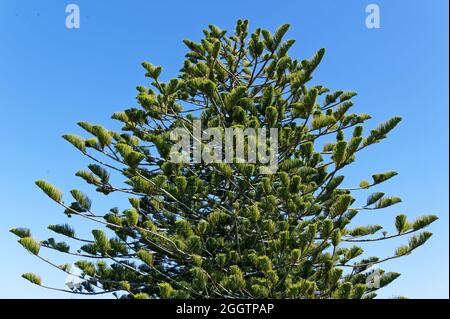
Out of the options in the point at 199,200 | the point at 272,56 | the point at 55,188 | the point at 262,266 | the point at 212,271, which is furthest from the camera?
the point at 272,56

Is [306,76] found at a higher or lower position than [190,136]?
higher

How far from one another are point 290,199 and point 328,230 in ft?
2.33

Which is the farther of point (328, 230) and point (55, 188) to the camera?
point (55, 188)

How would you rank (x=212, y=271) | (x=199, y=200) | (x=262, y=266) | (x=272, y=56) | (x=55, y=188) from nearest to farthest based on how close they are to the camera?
(x=262, y=266)
(x=212, y=271)
(x=55, y=188)
(x=199, y=200)
(x=272, y=56)

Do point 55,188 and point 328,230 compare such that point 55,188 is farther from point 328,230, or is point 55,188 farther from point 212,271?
point 328,230

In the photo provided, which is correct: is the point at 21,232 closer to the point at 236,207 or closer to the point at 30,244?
the point at 30,244

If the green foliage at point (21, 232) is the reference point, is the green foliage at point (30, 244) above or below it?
below

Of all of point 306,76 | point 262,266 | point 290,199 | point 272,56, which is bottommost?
point 262,266

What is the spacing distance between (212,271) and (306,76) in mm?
3257

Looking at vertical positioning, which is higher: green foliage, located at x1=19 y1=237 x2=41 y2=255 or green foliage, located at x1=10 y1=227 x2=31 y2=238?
green foliage, located at x1=10 y1=227 x2=31 y2=238

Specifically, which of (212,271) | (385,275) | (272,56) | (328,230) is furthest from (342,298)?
(272,56)

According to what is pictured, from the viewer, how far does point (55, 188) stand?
608 centimetres

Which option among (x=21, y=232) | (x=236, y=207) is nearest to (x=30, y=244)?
(x=21, y=232)

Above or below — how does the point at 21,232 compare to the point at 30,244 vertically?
above
